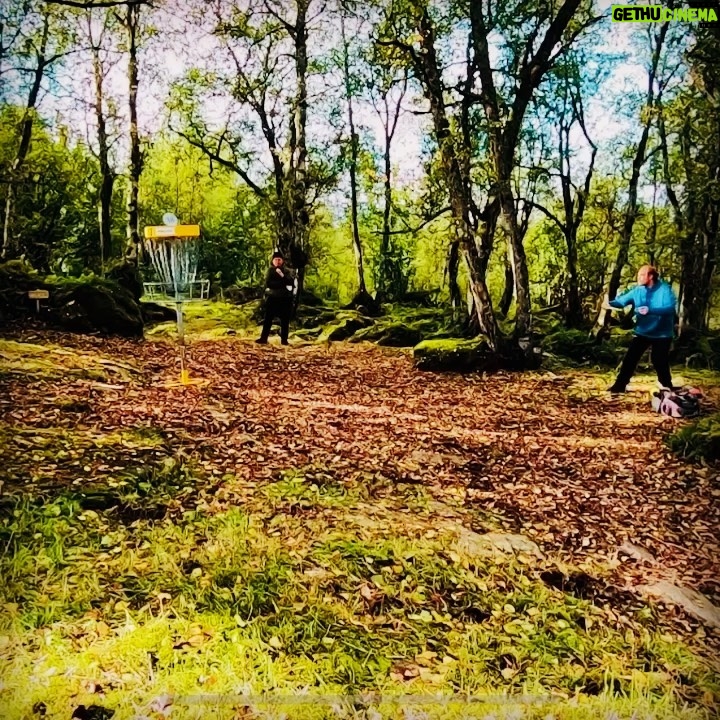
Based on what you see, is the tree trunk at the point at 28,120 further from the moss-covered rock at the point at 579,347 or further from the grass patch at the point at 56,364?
the moss-covered rock at the point at 579,347

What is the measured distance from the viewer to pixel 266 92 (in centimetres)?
259

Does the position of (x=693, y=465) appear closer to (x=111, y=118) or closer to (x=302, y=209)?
(x=302, y=209)

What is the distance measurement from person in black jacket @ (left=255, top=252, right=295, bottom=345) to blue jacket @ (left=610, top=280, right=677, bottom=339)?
5.23 feet

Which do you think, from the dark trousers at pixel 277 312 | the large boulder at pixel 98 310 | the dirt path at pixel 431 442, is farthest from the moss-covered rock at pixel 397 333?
the large boulder at pixel 98 310

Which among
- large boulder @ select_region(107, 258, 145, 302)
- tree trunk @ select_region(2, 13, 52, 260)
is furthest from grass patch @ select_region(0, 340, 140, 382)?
tree trunk @ select_region(2, 13, 52, 260)

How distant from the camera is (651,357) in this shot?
2543 millimetres

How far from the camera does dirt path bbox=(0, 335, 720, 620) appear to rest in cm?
211

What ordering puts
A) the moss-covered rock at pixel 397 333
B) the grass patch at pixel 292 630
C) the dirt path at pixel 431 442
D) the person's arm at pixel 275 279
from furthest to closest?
the moss-covered rock at pixel 397 333 → the person's arm at pixel 275 279 → the dirt path at pixel 431 442 → the grass patch at pixel 292 630

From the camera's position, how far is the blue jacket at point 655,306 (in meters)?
2.45

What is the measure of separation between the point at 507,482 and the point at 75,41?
2.67 m

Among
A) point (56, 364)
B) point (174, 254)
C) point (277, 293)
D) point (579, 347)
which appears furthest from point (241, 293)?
point (579, 347)

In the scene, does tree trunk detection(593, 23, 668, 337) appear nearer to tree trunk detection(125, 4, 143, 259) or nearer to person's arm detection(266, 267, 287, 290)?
person's arm detection(266, 267, 287, 290)

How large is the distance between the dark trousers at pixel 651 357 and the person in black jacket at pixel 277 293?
1665 millimetres

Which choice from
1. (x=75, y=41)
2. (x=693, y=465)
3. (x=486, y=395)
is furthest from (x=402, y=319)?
(x=75, y=41)
